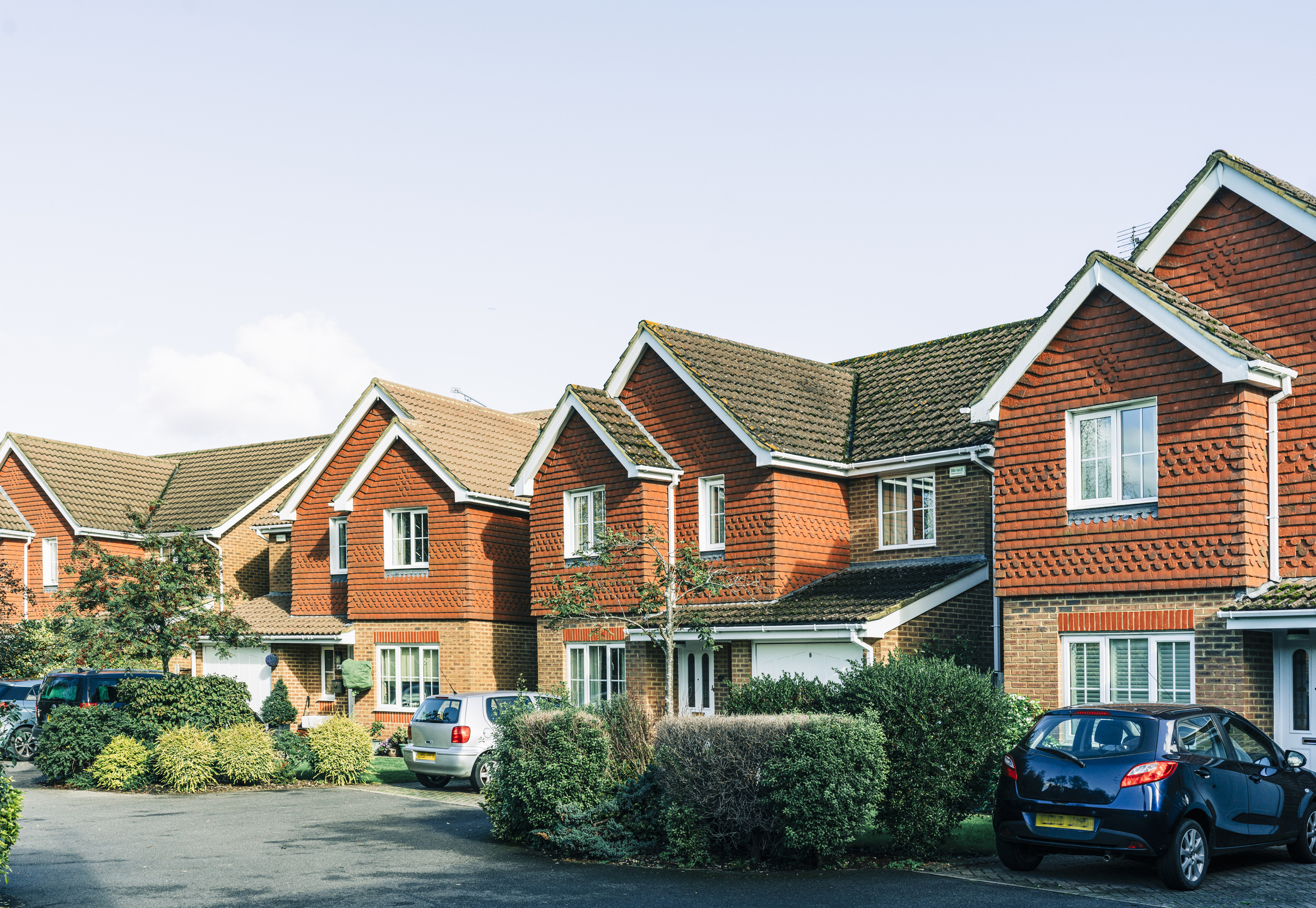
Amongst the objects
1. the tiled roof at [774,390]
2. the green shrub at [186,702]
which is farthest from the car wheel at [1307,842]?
the green shrub at [186,702]

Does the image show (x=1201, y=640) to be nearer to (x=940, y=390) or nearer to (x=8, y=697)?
(x=940, y=390)

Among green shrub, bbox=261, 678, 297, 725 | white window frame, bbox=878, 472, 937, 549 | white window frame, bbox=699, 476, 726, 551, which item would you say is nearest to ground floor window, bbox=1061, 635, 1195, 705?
white window frame, bbox=878, 472, 937, 549

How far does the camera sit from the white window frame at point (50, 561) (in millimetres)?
40750

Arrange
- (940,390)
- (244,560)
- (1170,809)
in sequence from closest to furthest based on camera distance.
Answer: (1170,809)
(940,390)
(244,560)

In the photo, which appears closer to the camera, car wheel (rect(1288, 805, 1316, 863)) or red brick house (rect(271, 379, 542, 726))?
car wheel (rect(1288, 805, 1316, 863))

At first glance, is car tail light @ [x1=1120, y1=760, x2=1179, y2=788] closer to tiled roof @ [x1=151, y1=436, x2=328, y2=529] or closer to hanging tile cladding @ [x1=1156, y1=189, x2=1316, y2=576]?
hanging tile cladding @ [x1=1156, y1=189, x2=1316, y2=576]

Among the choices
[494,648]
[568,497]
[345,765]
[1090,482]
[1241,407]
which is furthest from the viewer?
[494,648]

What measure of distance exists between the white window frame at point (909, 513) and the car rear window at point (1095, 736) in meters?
10.8

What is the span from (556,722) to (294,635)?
18357 mm

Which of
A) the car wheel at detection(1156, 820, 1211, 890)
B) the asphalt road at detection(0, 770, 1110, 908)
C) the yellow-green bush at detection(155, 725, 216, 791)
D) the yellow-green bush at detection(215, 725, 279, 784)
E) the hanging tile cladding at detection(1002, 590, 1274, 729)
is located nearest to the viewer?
the car wheel at detection(1156, 820, 1211, 890)

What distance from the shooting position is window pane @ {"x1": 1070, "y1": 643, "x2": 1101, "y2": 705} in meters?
18.0

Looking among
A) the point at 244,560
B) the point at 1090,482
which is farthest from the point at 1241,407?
the point at 244,560

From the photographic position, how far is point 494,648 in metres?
29.5

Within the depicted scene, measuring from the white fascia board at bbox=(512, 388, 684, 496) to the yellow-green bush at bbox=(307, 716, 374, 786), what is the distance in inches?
262
